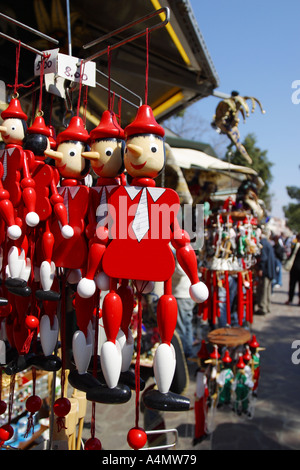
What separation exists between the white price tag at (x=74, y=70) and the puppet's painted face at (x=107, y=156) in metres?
0.27

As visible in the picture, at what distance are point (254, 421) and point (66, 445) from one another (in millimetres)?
2194

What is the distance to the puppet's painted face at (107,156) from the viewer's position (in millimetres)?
991

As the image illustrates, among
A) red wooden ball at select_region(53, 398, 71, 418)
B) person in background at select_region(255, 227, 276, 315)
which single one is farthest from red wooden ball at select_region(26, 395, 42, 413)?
person in background at select_region(255, 227, 276, 315)

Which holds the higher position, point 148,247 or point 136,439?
point 148,247

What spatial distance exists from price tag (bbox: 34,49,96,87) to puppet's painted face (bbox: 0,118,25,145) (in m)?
0.19

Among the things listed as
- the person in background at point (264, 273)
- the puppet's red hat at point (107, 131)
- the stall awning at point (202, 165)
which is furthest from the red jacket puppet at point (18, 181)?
the person in background at point (264, 273)

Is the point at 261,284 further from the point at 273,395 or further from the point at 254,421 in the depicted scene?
the point at 254,421

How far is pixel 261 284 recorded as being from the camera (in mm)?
6629

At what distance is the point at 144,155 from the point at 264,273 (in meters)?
5.50

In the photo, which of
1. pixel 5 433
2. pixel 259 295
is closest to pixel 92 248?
pixel 5 433

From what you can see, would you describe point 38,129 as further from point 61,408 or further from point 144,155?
point 61,408

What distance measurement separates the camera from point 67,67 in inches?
44.1

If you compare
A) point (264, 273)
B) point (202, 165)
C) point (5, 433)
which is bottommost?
point (5, 433)
